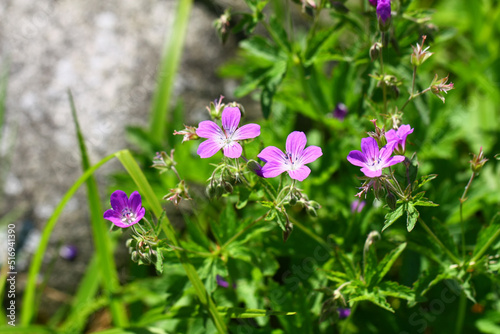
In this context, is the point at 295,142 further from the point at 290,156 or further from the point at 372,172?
the point at 372,172

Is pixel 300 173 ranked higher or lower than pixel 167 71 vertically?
lower

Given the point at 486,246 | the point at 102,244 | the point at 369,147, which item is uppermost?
the point at 102,244

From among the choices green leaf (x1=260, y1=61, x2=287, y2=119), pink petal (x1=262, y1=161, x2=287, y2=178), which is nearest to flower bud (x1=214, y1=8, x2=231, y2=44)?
green leaf (x1=260, y1=61, x2=287, y2=119)

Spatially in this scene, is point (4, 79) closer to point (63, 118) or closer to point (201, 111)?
point (63, 118)

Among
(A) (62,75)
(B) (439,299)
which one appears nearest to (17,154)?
(A) (62,75)

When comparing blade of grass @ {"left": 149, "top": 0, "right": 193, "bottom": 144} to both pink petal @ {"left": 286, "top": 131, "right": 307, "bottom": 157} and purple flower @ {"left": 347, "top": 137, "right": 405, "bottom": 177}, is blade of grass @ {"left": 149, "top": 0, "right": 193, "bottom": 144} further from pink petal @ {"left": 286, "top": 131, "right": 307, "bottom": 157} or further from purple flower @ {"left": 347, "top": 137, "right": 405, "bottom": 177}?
purple flower @ {"left": 347, "top": 137, "right": 405, "bottom": 177}

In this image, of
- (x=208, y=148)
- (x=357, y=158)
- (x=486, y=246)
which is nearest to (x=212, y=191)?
(x=208, y=148)
